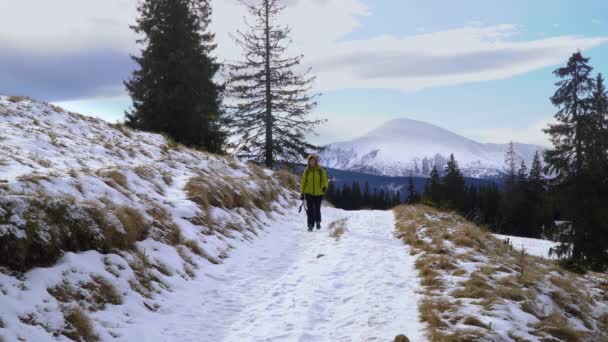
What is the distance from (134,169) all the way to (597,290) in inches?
425

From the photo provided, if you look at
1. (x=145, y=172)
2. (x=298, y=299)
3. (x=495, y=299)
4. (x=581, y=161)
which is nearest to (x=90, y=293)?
(x=298, y=299)

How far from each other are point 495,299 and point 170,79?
1927 cm

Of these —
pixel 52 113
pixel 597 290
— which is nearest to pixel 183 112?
pixel 52 113

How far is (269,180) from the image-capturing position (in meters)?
17.9

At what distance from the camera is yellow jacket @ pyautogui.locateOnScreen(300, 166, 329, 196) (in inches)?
480

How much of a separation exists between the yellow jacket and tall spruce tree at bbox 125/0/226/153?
10604mm

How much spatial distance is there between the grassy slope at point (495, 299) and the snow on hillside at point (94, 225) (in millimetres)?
3900

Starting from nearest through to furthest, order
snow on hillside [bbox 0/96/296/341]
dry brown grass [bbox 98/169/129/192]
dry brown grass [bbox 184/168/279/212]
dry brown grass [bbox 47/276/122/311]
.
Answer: snow on hillside [bbox 0/96/296/341] < dry brown grass [bbox 47/276/122/311] < dry brown grass [bbox 98/169/129/192] < dry brown grass [bbox 184/168/279/212]

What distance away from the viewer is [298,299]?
634 cm

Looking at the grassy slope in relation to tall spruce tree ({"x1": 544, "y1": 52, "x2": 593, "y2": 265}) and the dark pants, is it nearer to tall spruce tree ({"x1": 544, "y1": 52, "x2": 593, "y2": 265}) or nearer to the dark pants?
the dark pants

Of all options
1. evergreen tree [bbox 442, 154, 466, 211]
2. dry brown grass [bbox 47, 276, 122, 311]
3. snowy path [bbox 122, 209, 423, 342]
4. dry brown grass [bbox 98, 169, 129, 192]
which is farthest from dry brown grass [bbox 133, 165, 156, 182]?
evergreen tree [bbox 442, 154, 466, 211]

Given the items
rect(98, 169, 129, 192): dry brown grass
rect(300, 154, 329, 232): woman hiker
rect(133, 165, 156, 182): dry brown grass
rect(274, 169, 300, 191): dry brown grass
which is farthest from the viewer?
rect(274, 169, 300, 191): dry brown grass

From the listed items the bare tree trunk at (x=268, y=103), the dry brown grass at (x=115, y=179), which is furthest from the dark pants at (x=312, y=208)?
the bare tree trunk at (x=268, y=103)

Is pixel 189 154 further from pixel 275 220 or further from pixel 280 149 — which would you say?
pixel 280 149
